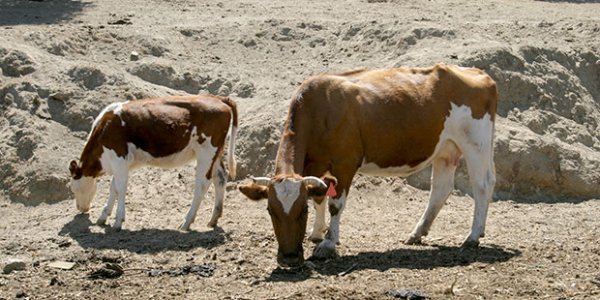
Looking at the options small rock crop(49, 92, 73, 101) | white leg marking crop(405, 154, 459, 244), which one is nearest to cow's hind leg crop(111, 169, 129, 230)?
small rock crop(49, 92, 73, 101)

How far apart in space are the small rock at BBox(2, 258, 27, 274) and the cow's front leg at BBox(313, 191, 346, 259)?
3563mm

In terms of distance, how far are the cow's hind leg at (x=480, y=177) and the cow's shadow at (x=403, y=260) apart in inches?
12.8

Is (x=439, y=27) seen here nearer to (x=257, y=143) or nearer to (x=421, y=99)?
(x=257, y=143)

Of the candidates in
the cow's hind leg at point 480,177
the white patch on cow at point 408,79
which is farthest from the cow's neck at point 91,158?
the cow's hind leg at point 480,177

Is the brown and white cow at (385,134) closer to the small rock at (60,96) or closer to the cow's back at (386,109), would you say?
the cow's back at (386,109)

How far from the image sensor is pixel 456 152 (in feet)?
46.6

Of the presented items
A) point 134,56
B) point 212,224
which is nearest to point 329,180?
point 212,224

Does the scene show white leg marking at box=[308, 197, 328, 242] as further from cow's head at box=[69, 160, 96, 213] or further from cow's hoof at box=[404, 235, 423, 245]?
cow's head at box=[69, 160, 96, 213]

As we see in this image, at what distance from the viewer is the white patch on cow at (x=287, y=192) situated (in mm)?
11781

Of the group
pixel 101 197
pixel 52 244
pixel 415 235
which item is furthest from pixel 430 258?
pixel 101 197

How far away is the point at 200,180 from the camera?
15188 mm

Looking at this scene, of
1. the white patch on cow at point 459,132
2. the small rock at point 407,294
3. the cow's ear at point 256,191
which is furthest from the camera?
the white patch on cow at point 459,132

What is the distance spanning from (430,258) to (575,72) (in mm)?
8511

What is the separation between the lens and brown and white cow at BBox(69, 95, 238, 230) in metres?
15.2
